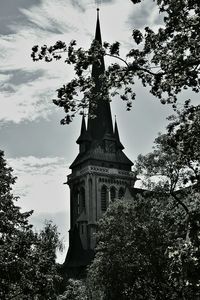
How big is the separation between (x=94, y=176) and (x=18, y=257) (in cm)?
6365

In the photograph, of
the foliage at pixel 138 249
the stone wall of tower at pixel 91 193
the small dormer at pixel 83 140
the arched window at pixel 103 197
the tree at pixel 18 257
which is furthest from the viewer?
the small dormer at pixel 83 140

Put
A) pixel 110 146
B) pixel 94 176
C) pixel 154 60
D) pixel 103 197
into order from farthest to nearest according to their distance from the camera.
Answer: pixel 110 146
pixel 103 197
pixel 94 176
pixel 154 60

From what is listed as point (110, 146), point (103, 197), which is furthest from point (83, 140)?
point (103, 197)

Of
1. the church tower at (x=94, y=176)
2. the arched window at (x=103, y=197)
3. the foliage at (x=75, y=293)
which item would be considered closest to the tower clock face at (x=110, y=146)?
the church tower at (x=94, y=176)

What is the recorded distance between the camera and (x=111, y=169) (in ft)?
306

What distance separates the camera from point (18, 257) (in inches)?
1075

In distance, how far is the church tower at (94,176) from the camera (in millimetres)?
88062

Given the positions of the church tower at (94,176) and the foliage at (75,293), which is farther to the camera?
the church tower at (94,176)

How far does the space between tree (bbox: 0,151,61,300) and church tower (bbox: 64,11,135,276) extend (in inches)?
2253

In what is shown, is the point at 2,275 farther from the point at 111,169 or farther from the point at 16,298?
the point at 111,169

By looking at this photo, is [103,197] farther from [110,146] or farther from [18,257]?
[18,257]

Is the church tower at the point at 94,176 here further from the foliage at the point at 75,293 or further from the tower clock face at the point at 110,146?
the foliage at the point at 75,293

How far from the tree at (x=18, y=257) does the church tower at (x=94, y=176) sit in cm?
5721

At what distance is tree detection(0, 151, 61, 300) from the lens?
26.0 metres
